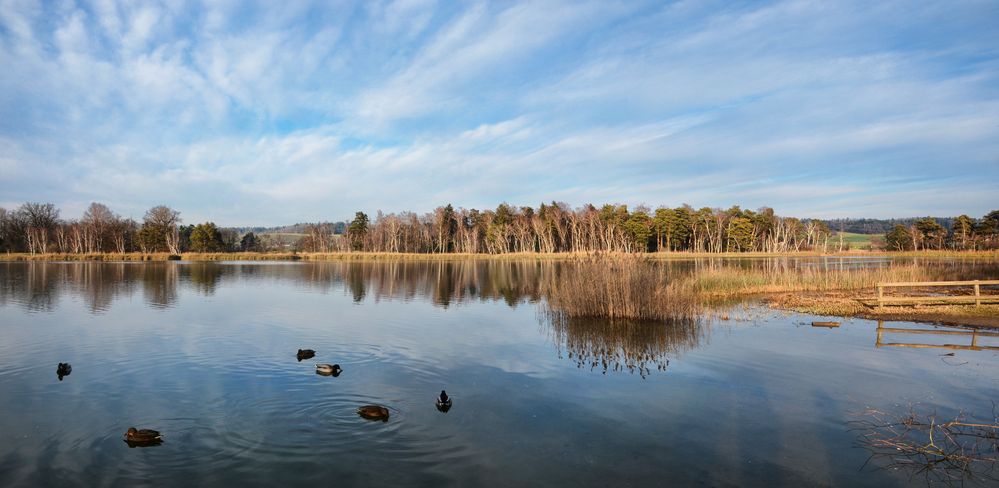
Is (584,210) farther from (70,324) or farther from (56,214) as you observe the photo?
(56,214)

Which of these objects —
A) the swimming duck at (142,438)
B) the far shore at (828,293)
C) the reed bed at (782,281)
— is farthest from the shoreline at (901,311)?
the swimming duck at (142,438)

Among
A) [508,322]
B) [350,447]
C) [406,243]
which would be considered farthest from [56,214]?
[350,447]

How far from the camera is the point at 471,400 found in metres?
9.03

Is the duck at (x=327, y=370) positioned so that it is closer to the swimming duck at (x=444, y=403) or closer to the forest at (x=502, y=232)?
the swimming duck at (x=444, y=403)

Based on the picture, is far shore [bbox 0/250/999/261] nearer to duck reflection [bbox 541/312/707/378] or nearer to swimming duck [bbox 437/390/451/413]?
duck reflection [bbox 541/312/707/378]

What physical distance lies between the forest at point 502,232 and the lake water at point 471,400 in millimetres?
69391

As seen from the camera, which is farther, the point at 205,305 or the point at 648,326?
the point at 205,305

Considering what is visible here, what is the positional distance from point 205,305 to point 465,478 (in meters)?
21.0

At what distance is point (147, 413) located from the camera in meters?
8.36

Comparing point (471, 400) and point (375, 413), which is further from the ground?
point (375, 413)

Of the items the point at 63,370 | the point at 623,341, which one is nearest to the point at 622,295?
the point at 623,341

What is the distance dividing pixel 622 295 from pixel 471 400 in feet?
31.1

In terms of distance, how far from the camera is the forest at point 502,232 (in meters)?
Result: 89.8

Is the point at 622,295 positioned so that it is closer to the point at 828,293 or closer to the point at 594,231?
the point at 828,293
